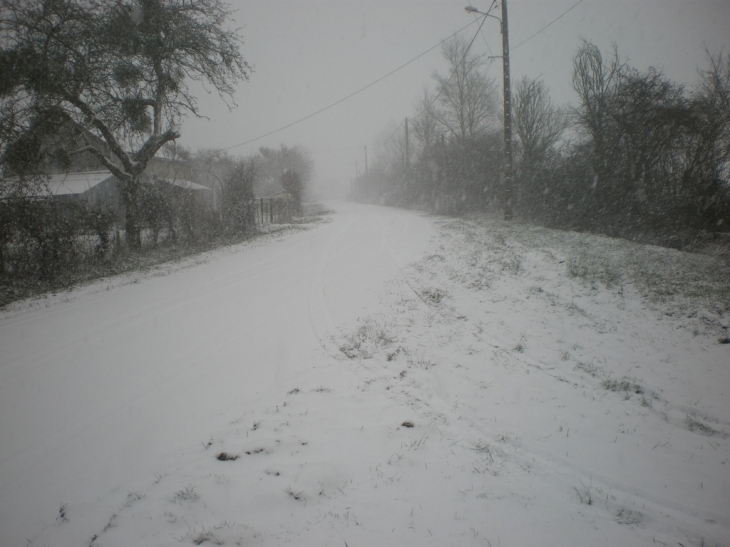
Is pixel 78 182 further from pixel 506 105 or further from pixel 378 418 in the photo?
pixel 378 418

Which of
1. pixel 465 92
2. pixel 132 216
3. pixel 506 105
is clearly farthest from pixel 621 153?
pixel 132 216

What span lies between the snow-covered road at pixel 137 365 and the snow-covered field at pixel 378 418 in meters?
0.03

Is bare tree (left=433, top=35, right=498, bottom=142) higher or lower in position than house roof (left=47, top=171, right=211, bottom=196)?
higher

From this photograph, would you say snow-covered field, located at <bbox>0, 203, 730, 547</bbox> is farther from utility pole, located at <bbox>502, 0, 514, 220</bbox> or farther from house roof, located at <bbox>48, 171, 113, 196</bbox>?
house roof, located at <bbox>48, 171, 113, 196</bbox>

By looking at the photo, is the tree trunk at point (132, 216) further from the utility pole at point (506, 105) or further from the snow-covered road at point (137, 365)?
the utility pole at point (506, 105)

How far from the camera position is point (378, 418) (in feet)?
9.88

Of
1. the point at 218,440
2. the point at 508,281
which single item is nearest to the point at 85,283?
the point at 218,440

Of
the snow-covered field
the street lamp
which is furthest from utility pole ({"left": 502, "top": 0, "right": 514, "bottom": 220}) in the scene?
the snow-covered field

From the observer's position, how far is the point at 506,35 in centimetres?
1377

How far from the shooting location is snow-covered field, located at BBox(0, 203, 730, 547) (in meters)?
2.09

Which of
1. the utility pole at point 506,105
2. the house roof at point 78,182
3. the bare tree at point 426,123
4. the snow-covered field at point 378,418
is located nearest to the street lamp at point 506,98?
the utility pole at point 506,105

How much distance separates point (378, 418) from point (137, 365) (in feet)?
10.2

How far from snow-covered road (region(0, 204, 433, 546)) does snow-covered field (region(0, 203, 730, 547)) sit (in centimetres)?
3

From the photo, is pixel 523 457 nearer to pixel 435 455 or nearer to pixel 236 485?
pixel 435 455
